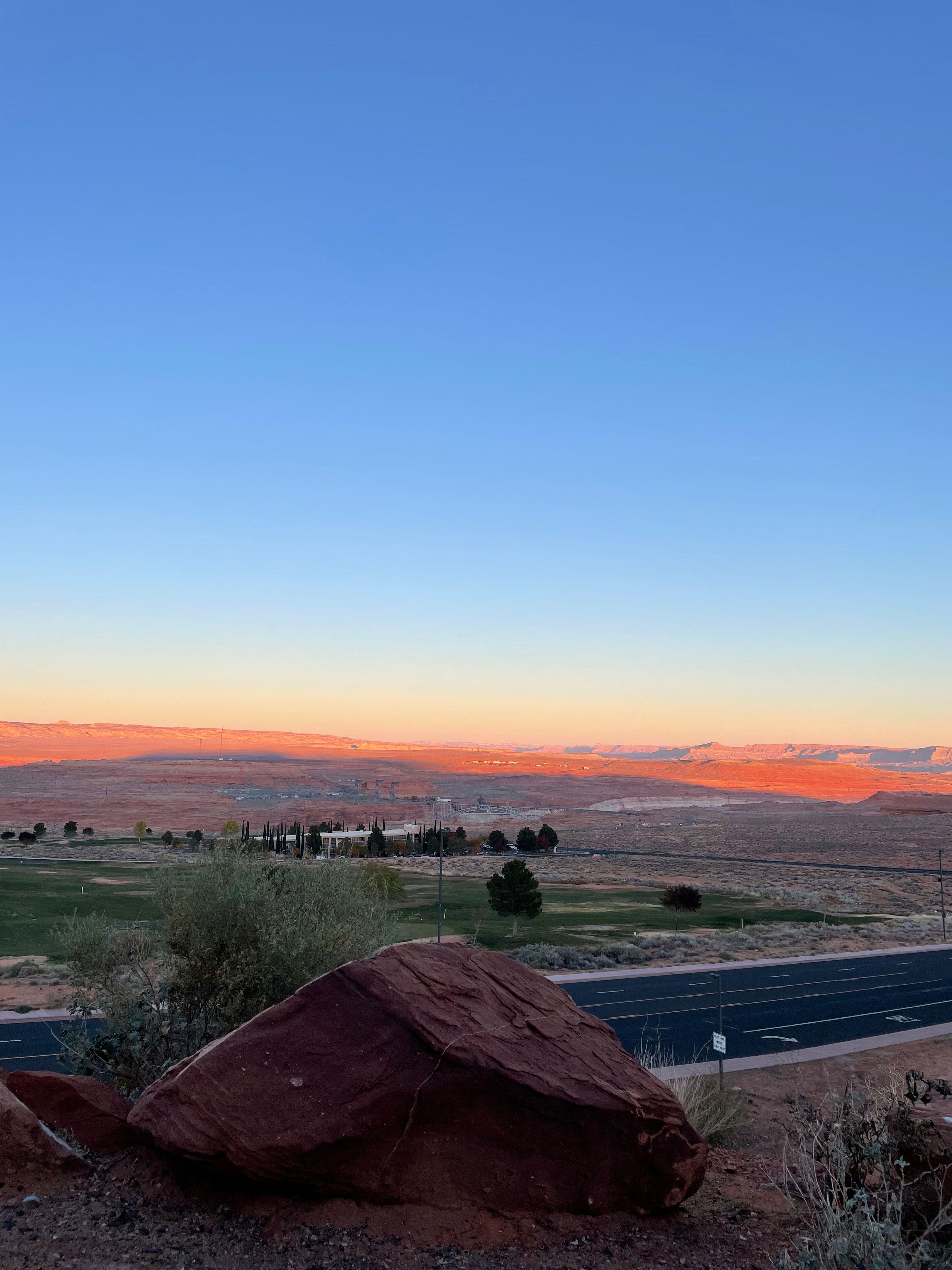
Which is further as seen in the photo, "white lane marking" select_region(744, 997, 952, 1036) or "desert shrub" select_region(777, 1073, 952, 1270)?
"white lane marking" select_region(744, 997, 952, 1036)

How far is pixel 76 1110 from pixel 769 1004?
3211 cm


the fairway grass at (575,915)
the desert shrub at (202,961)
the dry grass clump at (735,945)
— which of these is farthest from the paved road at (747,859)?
the desert shrub at (202,961)

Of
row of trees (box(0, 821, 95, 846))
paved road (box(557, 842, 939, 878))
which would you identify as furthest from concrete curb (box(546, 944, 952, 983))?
row of trees (box(0, 821, 95, 846))

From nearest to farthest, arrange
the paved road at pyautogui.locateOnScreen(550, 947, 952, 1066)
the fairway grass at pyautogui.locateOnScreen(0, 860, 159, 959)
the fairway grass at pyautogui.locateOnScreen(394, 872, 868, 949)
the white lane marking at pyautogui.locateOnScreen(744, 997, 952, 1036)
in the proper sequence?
the paved road at pyautogui.locateOnScreen(550, 947, 952, 1066) < the white lane marking at pyautogui.locateOnScreen(744, 997, 952, 1036) < the fairway grass at pyautogui.locateOnScreen(0, 860, 159, 959) < the fairway grass at pyautogui.locateOnScreen(394, 872, 868, 949)

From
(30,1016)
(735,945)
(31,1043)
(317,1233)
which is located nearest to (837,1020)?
(735,945)

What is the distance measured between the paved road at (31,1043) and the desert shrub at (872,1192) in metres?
19.0

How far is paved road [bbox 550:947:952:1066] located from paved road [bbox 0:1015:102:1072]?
52.9 feet

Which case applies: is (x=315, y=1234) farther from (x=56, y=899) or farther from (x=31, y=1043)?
(x=56, y=899)

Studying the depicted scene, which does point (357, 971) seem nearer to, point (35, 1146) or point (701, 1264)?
point (35, 1146)

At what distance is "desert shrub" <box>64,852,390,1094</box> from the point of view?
13.8m

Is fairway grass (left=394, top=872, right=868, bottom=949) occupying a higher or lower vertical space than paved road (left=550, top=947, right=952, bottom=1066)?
lower

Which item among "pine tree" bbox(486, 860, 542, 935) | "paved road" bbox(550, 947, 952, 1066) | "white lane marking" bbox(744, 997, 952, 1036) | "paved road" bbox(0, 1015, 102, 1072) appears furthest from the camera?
"pine tree" bbox(486, 860, 542, 935)

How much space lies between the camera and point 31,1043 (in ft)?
88.4

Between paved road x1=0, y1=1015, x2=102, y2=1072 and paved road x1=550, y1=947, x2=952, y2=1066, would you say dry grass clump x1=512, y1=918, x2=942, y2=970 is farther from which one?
paved road x1=0, y1=1015, x2=102, y2=1072
